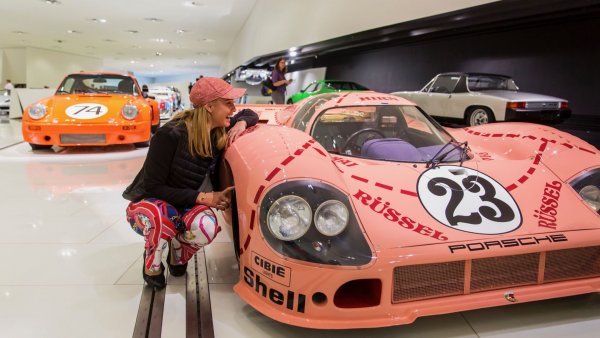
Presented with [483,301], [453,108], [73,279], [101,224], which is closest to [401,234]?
[483,301]

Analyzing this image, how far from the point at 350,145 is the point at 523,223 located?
3.53 ft

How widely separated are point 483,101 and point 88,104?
5115 millimetres

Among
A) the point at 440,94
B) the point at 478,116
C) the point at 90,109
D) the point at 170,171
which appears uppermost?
the point at 440,94

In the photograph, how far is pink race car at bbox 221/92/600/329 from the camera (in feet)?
4.88

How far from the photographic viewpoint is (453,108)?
581 cm

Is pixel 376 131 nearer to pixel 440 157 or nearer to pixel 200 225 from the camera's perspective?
pixel 440 157

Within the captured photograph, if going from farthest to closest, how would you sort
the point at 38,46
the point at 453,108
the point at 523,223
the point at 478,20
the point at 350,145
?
the point at 38,46 < the point at 453,108 < the point at 478,20 < the point at 350,145 < the point at 523,223

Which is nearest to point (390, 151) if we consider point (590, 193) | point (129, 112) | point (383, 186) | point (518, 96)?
point (383, 186)

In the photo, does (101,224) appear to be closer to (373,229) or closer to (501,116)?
(373,229)

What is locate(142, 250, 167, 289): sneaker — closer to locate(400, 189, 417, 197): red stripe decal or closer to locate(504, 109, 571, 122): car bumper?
locate(400, 189, 417, 197): red stripe decal

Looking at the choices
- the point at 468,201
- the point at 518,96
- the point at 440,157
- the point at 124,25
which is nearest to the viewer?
the point at 468,201

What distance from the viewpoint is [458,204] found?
178 centimetres

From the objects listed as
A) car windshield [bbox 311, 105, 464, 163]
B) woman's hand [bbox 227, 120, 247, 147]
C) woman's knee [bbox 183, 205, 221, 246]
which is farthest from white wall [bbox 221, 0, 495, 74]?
woman's knee [bbox 183, 205, 221, 246]

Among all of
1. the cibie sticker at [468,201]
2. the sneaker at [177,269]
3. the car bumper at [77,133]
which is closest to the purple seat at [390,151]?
the cibie sticker at [468,201]
